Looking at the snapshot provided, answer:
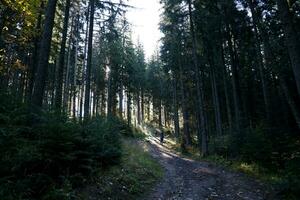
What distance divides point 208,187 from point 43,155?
614cm

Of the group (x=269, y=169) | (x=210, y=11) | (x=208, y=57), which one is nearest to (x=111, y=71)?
(x=208, y=57)

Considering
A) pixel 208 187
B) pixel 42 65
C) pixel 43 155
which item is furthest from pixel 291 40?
pixel 42 65

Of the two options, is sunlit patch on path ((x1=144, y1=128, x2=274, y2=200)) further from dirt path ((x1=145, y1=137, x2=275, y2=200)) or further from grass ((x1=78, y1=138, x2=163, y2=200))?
grass ((x1=78, y1=138, x2=163, y2=200))

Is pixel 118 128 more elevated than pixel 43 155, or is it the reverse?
pixel 118 128

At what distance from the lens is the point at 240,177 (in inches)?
435

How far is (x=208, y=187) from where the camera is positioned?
963 centimetres

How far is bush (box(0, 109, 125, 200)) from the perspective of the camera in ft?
18.3

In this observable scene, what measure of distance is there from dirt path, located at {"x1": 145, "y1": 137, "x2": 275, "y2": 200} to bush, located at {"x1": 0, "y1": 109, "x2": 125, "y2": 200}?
8.13 feet

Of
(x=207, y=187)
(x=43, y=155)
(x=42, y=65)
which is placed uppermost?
(x=42, y=65)

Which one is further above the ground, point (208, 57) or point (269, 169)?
point (208, 57)

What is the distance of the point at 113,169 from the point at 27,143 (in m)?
3.54

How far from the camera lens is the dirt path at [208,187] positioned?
8453mm

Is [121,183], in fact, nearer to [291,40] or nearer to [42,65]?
[42,65]

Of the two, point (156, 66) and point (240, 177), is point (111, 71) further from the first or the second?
point (240, 177)
